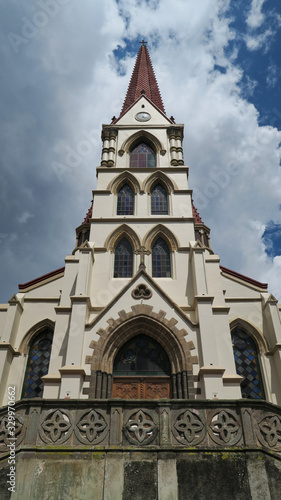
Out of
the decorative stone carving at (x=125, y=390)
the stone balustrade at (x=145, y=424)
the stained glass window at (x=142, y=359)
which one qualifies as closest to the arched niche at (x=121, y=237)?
the stained glass window at (x=142, y=359)

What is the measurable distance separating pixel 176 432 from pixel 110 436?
3.83 feet

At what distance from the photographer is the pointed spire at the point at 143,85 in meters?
27.5

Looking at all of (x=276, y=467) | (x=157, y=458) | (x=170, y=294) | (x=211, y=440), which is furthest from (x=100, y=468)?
(x=170, y=294)

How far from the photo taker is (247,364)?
15195 mm

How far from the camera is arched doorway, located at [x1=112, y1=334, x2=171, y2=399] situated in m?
13.0

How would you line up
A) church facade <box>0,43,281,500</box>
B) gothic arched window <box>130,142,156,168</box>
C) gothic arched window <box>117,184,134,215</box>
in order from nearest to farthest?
church facade <box>0,43,281,500</box> < gothic arched window <box>117,184,134,215</box> < gothic arched window <box>130,142,156,168</box>

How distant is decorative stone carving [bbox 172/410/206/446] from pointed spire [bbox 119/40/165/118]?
22.6 metres

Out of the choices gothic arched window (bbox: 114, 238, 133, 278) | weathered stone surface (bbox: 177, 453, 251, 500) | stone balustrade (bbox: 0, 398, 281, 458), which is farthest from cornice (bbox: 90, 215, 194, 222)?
weathered stone surface (bbox: 177, 453, 251, 500)

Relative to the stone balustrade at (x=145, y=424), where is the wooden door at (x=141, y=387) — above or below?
above

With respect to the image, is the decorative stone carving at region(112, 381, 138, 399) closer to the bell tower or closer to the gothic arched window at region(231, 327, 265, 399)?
the bell tower

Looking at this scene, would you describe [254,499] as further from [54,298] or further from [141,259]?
[54,298]

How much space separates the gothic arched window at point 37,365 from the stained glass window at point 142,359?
3.24 m

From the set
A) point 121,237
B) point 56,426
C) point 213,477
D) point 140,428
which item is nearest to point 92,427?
point 56,426

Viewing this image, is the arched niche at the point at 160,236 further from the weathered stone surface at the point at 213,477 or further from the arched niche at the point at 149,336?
the weathered stone surface at the point at 213,477
